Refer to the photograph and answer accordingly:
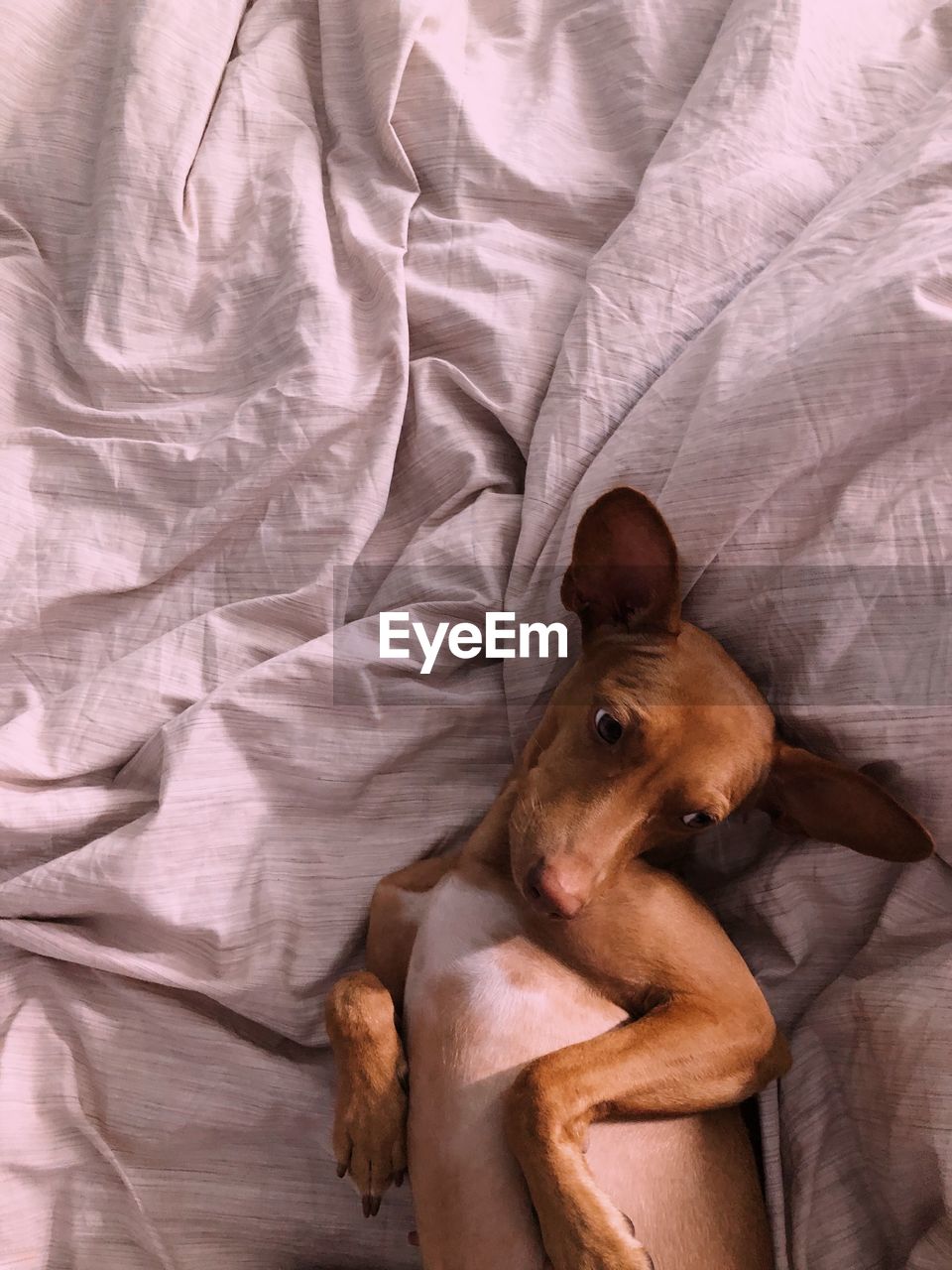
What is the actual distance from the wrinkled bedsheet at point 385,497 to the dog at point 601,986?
101 mm

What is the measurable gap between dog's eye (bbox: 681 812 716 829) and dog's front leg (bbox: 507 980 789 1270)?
0.76 feet

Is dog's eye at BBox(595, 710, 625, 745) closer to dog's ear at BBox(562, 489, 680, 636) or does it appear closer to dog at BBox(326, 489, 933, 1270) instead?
dog at BBox(326, 489, 933, 1270)

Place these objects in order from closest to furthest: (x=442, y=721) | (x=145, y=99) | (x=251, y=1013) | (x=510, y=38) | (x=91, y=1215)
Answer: (x=91, y=1215) < (x=251, y=1013) < (x=442, y=721) < (x=145, y=99) < (x=510, y=38)

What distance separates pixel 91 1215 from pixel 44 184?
5.83 feet

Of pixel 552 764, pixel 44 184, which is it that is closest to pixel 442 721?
pixel 552 764

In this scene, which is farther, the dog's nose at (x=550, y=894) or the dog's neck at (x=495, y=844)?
the dog's neck at (x=495, y=844)

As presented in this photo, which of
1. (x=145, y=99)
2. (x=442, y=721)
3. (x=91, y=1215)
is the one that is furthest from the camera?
(x=145, y=99)

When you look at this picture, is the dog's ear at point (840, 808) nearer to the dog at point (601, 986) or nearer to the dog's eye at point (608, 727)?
the dog at point (601, 986)

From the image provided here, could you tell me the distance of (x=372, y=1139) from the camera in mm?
1345

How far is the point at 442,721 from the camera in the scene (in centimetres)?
169

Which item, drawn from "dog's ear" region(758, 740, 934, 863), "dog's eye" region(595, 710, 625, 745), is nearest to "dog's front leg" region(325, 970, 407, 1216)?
"dog's eye" region(595, 710, 625, 745)

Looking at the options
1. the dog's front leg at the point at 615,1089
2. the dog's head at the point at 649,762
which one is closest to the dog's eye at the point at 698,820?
the dog's head at the point at 649,762

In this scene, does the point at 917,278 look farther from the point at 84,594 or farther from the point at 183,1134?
the point at 183,1134

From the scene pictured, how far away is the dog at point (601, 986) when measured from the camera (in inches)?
50.3
